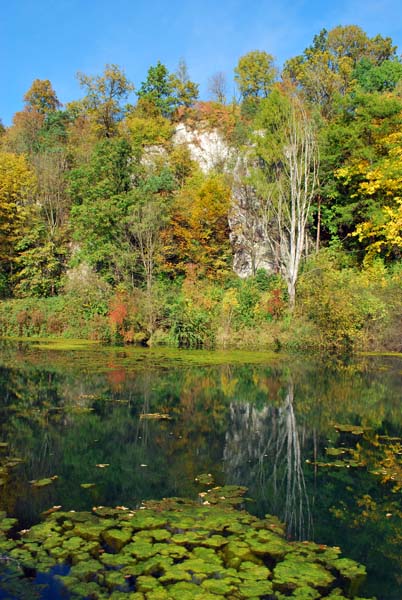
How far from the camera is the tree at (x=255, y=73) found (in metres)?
47.1

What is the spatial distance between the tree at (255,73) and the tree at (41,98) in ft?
63.8

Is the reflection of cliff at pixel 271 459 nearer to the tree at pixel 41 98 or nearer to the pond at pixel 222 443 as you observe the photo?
the pond at pixel 222 443

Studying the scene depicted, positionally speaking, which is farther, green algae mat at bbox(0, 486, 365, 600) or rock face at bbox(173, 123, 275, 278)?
rock face at bbox(173, 123, 275, 278)

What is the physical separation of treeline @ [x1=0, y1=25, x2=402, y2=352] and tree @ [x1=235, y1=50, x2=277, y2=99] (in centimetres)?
677

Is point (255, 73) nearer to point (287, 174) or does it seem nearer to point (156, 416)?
point (287, 174)

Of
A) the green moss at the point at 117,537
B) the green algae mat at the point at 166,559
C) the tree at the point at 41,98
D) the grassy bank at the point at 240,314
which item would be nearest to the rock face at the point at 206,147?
the grassy bank at the point at 240,314

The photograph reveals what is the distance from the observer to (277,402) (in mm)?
14641

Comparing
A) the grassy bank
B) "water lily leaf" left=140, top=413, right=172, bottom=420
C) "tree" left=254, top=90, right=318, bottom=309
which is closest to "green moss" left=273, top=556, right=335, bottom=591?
"water lily leaf" left=140, top=413, right=172, bottom=420

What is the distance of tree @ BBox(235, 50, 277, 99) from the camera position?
155 ft

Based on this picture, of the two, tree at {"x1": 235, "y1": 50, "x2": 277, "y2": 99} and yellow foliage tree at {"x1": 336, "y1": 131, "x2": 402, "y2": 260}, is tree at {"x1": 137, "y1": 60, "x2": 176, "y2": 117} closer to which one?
tree at {"x1": 235, "y1": 50, "x2": 277, "y2": 99}

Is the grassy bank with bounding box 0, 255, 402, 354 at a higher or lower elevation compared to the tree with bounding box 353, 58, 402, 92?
lower

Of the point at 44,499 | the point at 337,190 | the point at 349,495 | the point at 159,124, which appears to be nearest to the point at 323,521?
the point at 349,495

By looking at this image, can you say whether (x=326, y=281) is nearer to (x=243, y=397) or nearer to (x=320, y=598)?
(x=243, y=397)

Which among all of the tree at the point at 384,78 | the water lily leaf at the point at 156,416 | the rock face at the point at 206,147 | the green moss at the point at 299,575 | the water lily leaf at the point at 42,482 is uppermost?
the tree at the point at 384,78
